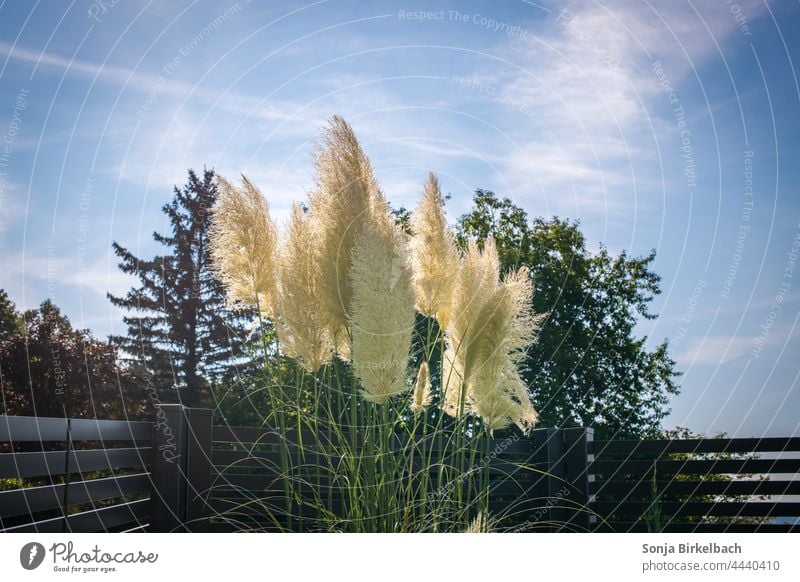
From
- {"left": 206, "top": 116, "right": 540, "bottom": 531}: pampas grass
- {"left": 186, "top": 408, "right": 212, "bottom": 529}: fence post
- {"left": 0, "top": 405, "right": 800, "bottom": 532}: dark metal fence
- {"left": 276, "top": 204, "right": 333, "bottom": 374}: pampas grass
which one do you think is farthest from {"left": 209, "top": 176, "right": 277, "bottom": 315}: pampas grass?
{"left": 186, "top": 408, "right": 212, "bottom": 529}: fence post

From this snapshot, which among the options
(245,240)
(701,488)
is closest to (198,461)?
(245,240)

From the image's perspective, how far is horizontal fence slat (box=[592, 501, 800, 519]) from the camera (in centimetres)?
509

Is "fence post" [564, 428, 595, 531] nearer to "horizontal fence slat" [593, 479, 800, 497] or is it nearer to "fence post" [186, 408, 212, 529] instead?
"horizontal fence slat" [593, 479, 800, 497]

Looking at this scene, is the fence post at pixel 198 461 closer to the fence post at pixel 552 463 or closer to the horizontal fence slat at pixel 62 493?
the horizontal fence slat at pixel 62 493

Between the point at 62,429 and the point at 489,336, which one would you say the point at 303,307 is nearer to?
the point at 489,336

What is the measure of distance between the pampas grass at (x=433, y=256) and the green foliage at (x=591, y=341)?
7.06 metres

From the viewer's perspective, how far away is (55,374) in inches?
328

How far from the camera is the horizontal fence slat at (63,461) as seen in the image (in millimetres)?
2900

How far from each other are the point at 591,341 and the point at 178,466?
Result: 7800 mm

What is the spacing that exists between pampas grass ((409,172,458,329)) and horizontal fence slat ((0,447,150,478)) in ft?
5.85

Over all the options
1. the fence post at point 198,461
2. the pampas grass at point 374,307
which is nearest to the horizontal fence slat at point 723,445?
the pampas grass at point 374,307

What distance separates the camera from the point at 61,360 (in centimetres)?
855
